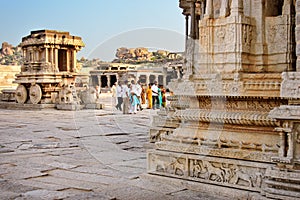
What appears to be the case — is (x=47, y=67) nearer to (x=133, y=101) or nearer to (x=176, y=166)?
(x=133, y=101)

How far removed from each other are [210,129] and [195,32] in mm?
4284

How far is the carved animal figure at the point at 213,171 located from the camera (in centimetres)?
443

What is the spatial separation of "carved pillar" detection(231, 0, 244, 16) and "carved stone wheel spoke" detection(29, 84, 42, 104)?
14.6 m

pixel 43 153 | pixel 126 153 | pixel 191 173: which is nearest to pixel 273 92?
pixel 191 173

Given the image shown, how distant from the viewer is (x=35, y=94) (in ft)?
60.1

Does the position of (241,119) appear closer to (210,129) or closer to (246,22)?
(210,129)

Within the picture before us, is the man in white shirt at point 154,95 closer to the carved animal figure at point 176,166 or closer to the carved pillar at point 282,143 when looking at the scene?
the carved animal figure at point 176,166

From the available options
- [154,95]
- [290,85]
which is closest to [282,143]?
[290,85]

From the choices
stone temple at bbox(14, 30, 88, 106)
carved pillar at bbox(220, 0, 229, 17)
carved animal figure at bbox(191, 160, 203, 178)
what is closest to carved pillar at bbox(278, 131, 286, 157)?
carved animal figure at bbox(191, 160, 203, 178)

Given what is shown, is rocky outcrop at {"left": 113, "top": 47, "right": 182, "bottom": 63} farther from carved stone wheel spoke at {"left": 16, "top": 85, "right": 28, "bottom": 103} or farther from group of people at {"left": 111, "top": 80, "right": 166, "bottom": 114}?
carved stone wheel spoke at {"left": 16, "top": 85, "right": 28, "bottom": 103}

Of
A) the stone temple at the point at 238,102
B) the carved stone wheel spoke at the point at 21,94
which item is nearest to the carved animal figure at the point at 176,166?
the stone temple at the point at 238,102

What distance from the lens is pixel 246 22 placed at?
4770mm

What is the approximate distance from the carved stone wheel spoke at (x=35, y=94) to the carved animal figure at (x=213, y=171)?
14.8 meters

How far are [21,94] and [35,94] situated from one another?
3.41ft
